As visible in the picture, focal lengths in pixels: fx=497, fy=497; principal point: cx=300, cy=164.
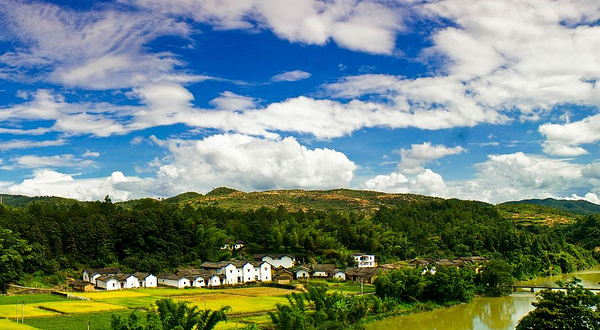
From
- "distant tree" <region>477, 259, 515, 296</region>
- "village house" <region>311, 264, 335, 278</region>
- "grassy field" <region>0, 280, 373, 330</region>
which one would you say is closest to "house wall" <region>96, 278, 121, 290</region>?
"grassy field" <region>0, 280, 373, 330</region>

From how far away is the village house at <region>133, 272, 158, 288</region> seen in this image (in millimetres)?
45719

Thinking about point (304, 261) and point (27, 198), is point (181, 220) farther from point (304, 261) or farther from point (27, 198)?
point (27, 198)

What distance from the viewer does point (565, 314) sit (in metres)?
20.6

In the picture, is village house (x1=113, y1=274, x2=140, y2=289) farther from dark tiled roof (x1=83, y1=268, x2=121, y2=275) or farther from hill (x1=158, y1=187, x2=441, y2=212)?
hill (x1=158, y1=187, x2=441, y2=212)

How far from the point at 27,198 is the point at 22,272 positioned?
91.1 m

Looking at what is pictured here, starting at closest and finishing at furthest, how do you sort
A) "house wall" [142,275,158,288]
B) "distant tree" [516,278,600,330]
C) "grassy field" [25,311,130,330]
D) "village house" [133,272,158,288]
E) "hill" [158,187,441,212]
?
"distant tree" [516,278,600,330] → "grassy field" [25,311,130,330] → "village house" [133,272,158,288] → "house wall" [142,275,158,288] → "hill" [158,187,441,212]

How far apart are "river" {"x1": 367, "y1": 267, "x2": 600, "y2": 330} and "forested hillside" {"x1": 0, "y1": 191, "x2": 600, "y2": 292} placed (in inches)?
666

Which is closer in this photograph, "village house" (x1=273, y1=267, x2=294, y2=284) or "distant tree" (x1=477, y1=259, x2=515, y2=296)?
"distant tree" (x1=477, y1=259, x2=515, y2=296)

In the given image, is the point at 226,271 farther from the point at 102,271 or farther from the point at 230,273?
the point at 102,271

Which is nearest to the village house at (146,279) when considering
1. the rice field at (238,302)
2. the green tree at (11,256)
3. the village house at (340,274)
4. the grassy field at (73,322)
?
the rice field at (238,302)

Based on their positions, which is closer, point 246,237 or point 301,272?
point 301,272

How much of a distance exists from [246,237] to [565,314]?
4975 centimetres

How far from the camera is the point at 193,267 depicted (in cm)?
5469

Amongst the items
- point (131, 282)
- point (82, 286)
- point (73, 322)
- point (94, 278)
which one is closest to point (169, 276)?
point (131, 282)
